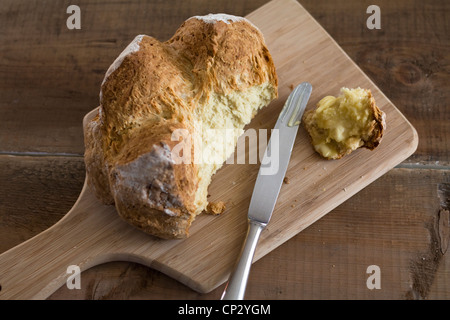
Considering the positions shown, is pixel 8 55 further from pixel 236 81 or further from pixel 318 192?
pixel 318 192

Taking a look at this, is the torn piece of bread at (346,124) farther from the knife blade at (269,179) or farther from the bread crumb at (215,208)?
the bread crumb at (215,208)

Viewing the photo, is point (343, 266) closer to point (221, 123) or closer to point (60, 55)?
point (221, 123)

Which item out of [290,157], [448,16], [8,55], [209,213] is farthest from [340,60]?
[8,55]

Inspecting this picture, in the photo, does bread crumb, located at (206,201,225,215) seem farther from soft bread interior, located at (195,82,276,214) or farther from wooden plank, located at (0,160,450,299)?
wooden plank, located at (0,160,450,299)

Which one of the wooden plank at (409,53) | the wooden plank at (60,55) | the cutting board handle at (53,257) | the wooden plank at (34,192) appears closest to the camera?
the cutting board handle at (53,257)

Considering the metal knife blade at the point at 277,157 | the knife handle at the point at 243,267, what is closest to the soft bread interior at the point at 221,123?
the metal knife blade at the point at 277,157

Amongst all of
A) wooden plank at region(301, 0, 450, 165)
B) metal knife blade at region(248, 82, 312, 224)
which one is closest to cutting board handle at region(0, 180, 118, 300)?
metal knife blade at region(248, 82, 312, 224)
